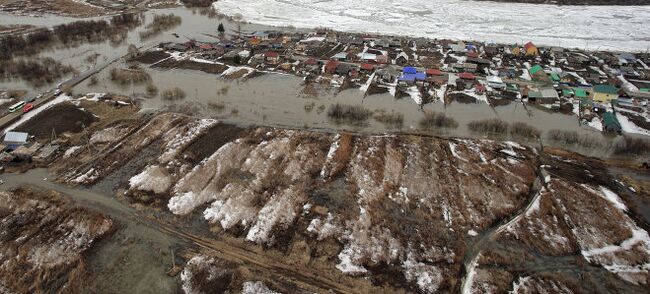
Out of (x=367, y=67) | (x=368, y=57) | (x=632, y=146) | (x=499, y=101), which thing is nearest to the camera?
(x=632, y=146)

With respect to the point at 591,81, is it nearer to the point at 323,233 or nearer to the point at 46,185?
the point at 323,233

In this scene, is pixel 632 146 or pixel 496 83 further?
pixel 496 83

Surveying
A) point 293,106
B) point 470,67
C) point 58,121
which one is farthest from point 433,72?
point 58,121

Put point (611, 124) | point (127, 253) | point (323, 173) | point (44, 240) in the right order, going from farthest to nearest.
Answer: point (611, 124) < point (323, 173) < point (44, 240) < point (127, 253)

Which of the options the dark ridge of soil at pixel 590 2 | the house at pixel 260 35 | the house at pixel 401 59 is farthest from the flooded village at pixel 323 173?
the dark ridge of soil at pixel 590 2

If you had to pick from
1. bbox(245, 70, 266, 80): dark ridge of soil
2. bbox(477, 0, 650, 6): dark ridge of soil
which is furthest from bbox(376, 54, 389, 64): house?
bbox(477, 0, 650, 6): dark ridge of soil

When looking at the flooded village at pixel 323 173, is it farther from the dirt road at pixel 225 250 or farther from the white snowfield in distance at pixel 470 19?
the white snowfield in distance at pixel 470 19

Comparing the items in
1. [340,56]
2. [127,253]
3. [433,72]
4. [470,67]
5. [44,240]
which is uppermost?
[340,56]

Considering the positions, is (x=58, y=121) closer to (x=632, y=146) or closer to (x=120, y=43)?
(x=120, y=43)
